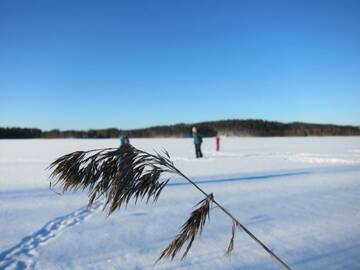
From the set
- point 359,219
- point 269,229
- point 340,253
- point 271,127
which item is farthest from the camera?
point 271,127

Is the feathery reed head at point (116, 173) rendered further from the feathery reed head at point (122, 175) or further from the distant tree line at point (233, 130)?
the distant tree line at point (233, 130)

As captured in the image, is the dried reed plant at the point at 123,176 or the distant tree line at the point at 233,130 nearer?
the dried reed plant at the point at 123,176

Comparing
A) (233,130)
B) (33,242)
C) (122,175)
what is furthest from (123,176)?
(233,130)

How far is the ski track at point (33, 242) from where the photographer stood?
3.55m

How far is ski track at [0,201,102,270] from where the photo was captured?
140 inches

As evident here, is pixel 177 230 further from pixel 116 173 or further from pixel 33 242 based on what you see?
pixel 116 173

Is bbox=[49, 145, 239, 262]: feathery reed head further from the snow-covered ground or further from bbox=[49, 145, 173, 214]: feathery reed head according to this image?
the snow-covered ground

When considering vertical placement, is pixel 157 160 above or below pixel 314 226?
above

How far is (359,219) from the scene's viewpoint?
5309 millimetres

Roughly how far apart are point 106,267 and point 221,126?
137 meters

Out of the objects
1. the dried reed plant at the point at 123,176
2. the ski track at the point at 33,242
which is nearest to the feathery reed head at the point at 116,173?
the dried reed plant at the point at 123,176

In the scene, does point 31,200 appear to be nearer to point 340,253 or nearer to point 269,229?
point 269,229

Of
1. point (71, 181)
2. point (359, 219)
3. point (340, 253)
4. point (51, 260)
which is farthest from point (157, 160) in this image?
point (359, 219)

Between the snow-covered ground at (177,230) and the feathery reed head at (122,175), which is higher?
the feathery reed head at (122,175)
